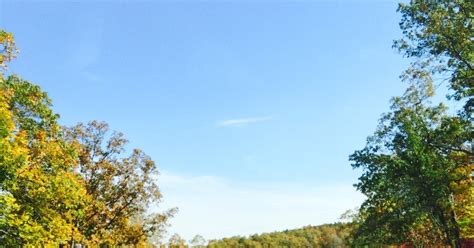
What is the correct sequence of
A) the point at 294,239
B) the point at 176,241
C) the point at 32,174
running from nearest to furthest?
the point at 32,174
the point at 176,241
the point at 294,239

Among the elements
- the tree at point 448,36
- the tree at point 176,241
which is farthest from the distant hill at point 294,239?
the tree at point 448,36

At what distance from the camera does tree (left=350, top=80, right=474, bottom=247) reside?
21969 mm

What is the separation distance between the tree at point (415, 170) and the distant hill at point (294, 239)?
392 ft

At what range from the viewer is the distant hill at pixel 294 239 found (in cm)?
14709

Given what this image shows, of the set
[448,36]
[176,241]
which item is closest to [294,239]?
[176,241]

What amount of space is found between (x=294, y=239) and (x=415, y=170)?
13644 centimetres

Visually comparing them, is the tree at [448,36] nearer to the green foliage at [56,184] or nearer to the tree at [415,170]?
the tree at [415,170]

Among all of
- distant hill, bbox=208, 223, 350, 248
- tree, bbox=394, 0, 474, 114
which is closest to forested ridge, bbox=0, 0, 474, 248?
tree, bbox=394, 0, 474, 114

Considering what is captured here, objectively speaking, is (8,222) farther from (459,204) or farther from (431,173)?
(459,204)

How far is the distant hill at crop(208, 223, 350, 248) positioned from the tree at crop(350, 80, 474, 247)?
119463 mm

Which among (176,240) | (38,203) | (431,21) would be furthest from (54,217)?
(431,21)

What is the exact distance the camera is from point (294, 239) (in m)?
152

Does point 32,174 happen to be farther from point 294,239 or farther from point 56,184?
point 294,239

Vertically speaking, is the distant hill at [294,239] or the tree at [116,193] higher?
the distant hill at [294,239]
